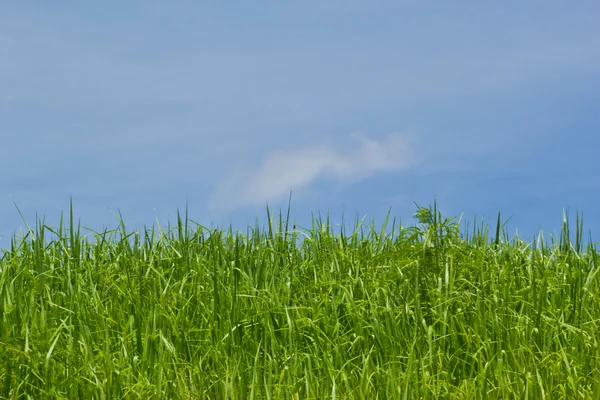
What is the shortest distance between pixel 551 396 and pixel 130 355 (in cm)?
284

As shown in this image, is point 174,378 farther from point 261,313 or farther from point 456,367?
point 456,367

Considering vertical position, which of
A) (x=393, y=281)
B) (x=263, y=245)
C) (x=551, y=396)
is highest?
(x=263, y=245)

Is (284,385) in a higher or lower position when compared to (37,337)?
lower

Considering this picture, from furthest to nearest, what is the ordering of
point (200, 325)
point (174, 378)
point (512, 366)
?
point (200, 325)
point (512, 366)
point (174, 378)

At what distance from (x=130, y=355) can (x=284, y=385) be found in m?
1.18

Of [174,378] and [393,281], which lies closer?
[174,378]

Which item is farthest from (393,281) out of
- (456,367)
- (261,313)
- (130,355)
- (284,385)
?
(130,355)

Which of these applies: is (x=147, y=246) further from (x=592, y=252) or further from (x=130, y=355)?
(x=592, y=252)

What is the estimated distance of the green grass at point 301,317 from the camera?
4227 millimetres

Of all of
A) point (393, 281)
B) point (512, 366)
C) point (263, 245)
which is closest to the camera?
point (512, 366)

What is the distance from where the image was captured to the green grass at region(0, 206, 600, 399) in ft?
13.9

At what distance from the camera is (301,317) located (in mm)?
4934

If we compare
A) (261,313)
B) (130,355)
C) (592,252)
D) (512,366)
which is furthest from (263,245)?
(592,252)

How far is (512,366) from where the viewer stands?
4719 mm
